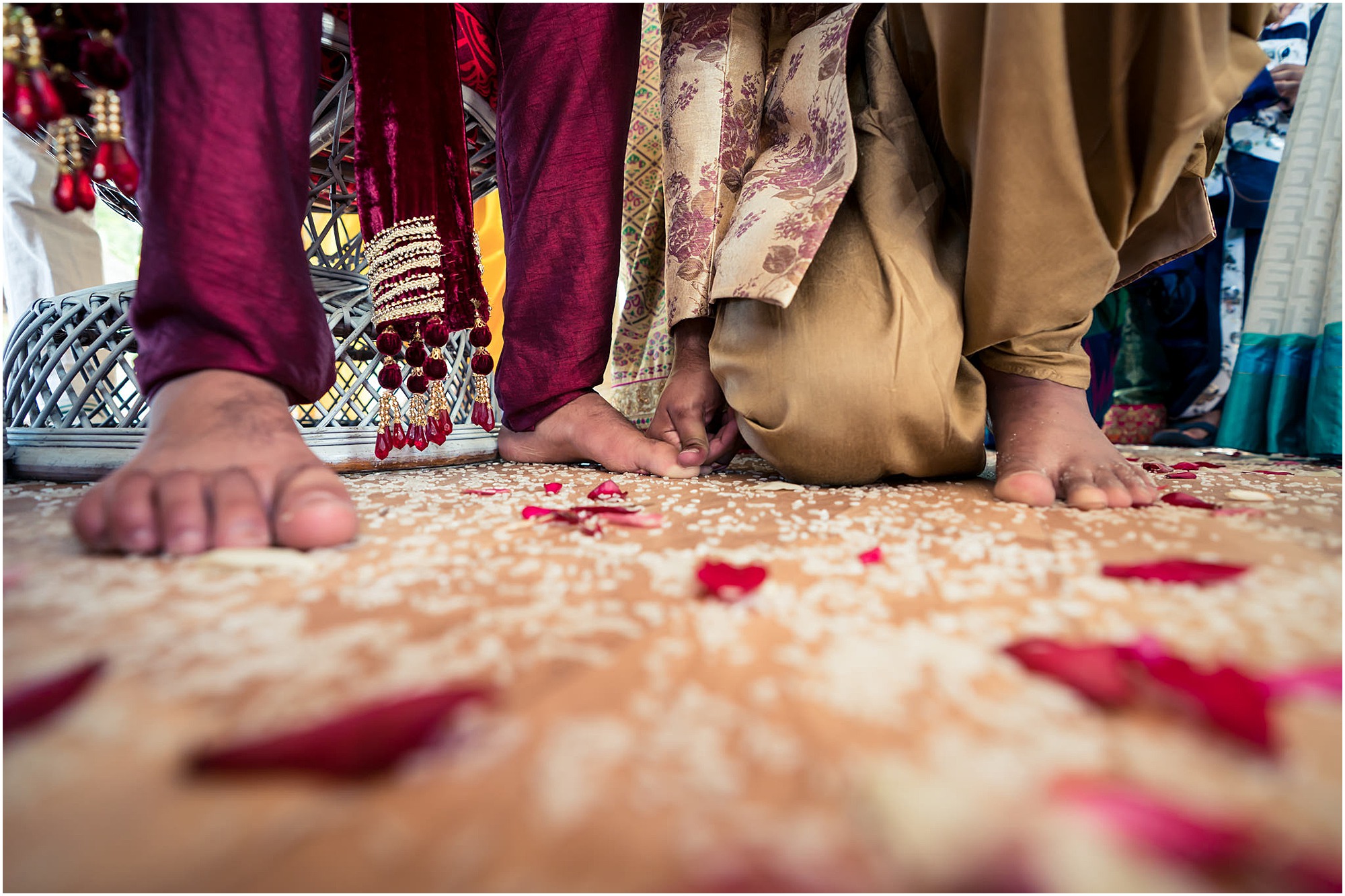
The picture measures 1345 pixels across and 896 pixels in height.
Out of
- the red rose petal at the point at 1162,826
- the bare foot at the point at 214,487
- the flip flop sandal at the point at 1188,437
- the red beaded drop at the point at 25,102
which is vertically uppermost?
the red beaded drop at the point at 25,102

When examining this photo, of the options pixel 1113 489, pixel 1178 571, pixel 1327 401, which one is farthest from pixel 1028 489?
pixel 1327 401

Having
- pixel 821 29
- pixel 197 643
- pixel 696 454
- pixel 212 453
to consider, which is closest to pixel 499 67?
pixel 821 29

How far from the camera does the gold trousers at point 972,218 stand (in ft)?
2.08

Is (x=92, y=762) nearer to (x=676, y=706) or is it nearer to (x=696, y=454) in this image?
(x=676, y=706)

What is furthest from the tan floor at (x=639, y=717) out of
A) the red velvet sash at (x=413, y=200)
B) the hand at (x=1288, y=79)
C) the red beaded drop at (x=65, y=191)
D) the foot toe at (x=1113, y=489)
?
the hand at (x=1288, y=79)

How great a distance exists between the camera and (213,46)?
533 millimetres

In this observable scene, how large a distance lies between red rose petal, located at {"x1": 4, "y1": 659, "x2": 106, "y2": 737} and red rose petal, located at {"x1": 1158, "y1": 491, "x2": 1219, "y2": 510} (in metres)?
0.86

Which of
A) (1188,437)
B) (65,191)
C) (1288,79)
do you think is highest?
(1288,79)

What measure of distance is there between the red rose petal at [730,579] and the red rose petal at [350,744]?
6.7 inches

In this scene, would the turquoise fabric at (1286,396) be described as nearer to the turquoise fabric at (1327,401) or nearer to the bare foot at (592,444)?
the turquoise fabric at (1327,401)

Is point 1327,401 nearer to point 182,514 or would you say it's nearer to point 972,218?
point 972,218

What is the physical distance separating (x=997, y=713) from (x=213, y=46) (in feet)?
2.45

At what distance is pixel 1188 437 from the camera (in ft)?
6.25

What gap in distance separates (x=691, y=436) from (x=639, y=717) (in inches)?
28.0
